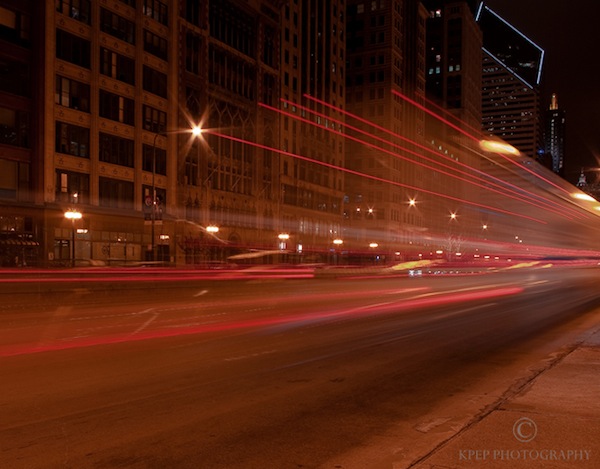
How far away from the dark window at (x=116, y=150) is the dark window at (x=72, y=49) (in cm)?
550

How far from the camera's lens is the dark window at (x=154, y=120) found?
5181cm

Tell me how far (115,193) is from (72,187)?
408cm

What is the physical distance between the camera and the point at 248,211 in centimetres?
6488

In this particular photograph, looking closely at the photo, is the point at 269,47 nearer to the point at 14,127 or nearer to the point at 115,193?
the point at 115,193

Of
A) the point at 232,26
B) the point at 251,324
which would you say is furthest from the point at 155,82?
the point at 251,324

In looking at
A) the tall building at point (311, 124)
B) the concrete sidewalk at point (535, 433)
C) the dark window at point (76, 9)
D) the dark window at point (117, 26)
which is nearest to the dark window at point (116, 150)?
the dark window at point (117, 26)

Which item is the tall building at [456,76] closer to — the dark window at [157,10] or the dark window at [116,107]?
the dark window at [157,10]

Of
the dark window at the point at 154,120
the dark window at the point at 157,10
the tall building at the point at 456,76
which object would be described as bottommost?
the dark window at the point at 154,120

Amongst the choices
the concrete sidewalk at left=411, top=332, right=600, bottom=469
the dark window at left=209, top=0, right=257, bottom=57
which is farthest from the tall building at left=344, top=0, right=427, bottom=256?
the concrete sidewalk at left=411, top=332, right=600, bottom=469

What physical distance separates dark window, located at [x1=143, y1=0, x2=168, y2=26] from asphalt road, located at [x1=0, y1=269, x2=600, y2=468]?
3873cm

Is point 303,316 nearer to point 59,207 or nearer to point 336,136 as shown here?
point 59,207

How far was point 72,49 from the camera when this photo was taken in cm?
4494

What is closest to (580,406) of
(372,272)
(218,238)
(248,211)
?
(372,272)

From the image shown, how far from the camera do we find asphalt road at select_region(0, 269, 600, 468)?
5.91 m
